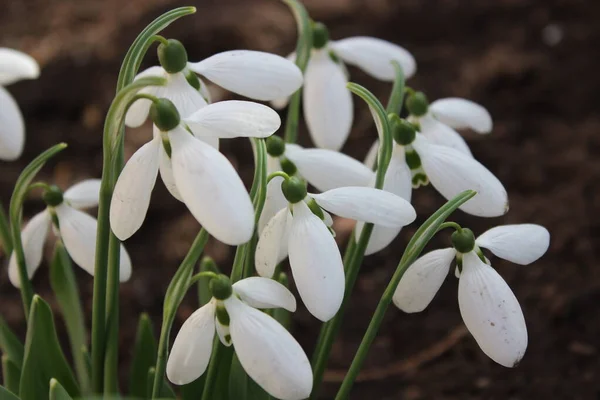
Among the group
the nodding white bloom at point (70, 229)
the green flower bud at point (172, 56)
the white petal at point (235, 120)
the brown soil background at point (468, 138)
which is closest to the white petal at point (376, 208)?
the white petal at point (235, 120)

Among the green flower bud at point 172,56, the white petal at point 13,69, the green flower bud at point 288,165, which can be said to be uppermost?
the green flower bud at point 172,56

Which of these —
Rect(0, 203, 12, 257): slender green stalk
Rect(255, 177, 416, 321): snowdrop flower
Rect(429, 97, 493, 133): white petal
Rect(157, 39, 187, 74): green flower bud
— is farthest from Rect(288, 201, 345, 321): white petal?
Rect(0, 203, 12, 257): slender green stalk

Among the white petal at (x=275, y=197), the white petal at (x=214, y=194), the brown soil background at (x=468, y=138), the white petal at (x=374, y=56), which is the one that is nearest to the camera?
the white petal at (x=214, y=194)

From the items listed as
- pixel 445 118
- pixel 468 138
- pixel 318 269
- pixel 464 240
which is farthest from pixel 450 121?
pixel 468 138

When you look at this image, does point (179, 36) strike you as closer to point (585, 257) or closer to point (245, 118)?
point (585, 257)

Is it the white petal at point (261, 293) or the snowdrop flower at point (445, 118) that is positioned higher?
the snowdrop flower at point (445, 118)

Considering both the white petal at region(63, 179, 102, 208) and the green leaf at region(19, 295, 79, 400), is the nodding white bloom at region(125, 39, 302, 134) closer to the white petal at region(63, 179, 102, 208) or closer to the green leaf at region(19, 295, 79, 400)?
the white petal at region(63, 179, 102, 208)

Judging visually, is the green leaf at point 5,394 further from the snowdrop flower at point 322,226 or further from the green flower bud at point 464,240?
the green flower bud at point 464,240
